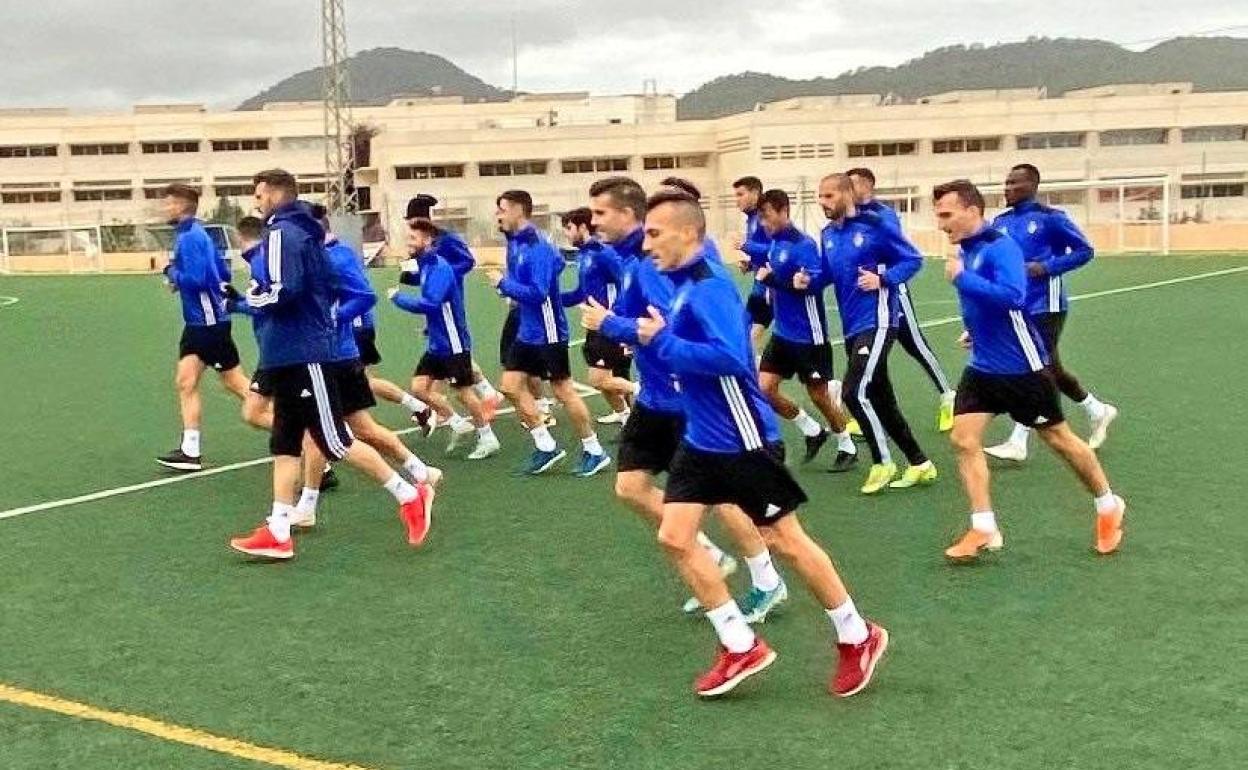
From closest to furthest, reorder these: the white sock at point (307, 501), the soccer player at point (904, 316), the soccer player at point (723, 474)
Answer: the soccer player at point (723, 474) < the white sock at point (307, 501) < the soccer player at point (904, 316)

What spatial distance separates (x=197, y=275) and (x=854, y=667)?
648cm

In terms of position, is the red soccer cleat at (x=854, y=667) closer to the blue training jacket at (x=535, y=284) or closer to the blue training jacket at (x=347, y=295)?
the blue training jacket at (x=347, y=295)

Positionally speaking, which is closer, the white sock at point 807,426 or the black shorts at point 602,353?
the white sock at point 807,426

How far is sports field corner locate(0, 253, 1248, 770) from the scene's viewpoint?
457 centimetres

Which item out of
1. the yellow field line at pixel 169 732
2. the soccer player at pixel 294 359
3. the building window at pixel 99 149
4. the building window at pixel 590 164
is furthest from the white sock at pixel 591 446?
the building window at pixel 99 149

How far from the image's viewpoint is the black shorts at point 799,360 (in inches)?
360

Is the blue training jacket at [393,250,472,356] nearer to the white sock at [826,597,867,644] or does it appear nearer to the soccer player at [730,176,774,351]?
the soccer player at [730,176,774,351]

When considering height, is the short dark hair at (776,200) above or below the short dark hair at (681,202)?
above

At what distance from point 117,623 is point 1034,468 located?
5962mm

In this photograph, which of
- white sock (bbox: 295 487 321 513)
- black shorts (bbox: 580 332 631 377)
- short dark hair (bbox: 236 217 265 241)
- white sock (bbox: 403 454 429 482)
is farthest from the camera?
black shorts (bbox: 580 332 631 377)

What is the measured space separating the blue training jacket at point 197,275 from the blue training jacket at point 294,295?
2665 mm

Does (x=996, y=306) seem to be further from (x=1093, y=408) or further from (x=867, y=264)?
(x=1093, y=408)

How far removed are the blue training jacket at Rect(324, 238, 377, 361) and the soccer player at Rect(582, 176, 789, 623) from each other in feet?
8.25

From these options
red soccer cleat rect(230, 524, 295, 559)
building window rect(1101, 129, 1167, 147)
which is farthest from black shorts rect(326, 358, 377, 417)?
building window rect(1101, 129, 1167, 147)
